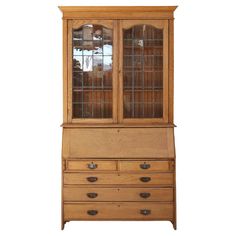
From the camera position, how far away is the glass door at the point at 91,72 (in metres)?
4.56

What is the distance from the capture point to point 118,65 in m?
4.55

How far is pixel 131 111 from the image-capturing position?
465cm

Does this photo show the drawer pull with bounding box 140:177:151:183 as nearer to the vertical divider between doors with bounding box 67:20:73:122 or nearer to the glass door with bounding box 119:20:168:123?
the glass door with bounding box 119:20:168:123

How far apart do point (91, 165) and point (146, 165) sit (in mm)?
628

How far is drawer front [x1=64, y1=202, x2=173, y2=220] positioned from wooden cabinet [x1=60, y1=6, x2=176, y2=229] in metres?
0.01

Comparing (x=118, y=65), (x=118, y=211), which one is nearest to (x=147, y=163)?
(x=118, y=211)

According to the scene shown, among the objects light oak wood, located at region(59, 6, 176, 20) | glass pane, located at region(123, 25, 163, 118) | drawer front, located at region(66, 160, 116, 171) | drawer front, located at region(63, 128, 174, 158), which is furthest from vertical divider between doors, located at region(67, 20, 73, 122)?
glass pane, located at region(123, 25, 163, 118)

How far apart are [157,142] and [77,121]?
0.97m

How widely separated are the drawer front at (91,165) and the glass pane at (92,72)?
562 millimetres

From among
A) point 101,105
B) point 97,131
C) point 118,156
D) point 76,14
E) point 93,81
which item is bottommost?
point 118,156

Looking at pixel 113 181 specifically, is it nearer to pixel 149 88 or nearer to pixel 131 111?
pixel 131 111

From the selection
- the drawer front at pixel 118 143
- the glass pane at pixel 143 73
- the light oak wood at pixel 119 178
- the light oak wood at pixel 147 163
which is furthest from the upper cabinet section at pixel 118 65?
the light oak wood at pixel 119 178

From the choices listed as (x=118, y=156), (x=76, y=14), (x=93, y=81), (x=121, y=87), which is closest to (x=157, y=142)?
(x=118, y=156)

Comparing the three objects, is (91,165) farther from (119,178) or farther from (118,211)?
(118,211)
